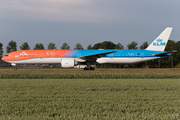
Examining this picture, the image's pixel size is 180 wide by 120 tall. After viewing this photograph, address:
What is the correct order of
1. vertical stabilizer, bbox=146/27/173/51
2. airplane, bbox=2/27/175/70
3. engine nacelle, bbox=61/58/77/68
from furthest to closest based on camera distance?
1. vertical stabilizer, bbox=146/27/173/51
2. airplane, bbox=2/27/175/70
3. engine nacelle, bbox=61/58/77/68

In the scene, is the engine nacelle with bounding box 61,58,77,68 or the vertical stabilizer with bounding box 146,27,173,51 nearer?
the engine nacelle with bounding box 61,58,77,68

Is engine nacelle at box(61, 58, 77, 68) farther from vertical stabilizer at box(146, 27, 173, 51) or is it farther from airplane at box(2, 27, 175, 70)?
vertical stabilizer at box(146, 27, 173, 51)

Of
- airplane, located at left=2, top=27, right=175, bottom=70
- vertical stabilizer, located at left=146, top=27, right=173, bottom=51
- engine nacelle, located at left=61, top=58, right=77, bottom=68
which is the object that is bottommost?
engine nacelle, located at left=61, top=58, right=77, bottom=68

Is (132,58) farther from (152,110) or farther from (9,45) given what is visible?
(9,45)

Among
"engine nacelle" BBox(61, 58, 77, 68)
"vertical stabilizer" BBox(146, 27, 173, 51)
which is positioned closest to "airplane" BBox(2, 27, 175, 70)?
"engine nacelle" BBox(61, 58, 77, 68)

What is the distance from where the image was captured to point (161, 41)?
35.7 metres

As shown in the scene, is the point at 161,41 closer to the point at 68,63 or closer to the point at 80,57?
the point at 80,57

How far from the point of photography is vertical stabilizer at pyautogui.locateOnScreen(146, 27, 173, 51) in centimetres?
3553

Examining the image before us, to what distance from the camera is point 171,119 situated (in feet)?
16.8

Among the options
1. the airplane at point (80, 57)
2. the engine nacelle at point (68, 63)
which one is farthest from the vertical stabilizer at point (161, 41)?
the engine nacelle at point (68, 63)

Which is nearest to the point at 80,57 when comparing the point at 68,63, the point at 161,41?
the point at 68,63

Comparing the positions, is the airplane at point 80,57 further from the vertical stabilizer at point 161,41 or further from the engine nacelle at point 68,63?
the vertical stabilizer at point 161,41

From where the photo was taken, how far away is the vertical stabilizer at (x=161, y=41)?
117ft

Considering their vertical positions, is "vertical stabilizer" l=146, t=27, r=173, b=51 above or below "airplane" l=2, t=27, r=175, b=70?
above
